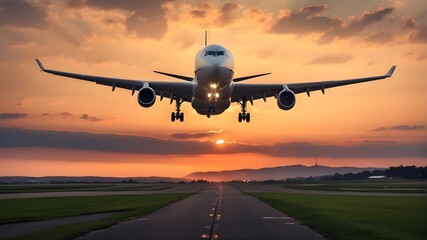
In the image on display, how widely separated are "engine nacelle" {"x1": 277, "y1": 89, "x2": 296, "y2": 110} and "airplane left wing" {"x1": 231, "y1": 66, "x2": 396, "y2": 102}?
0.99 m

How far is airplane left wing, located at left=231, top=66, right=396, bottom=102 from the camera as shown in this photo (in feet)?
157

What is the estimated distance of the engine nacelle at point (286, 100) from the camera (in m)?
46.1

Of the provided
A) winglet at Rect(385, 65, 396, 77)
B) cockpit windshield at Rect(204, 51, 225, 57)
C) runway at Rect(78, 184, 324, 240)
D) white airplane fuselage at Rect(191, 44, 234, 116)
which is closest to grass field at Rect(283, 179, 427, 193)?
winglet at Rect(385, 65, 396, 77)

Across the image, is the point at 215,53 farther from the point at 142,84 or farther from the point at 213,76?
the point at 142,84

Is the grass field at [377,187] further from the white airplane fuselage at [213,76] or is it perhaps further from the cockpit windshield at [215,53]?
the cockpit windshield at [215,53]

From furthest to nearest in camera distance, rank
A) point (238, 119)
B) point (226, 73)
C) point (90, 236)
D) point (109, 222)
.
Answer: point (238, 119) < point (226, 73) < point (109, 222) < point (90, 236)

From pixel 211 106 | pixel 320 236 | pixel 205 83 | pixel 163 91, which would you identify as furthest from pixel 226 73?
pixel 320 236

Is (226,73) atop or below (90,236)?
atop

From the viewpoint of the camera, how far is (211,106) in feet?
150

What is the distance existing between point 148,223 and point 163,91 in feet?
57.6

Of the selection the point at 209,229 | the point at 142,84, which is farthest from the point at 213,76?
the point at 209,229

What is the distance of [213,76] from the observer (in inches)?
1612

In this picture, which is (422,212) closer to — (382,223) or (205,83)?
(382,223)

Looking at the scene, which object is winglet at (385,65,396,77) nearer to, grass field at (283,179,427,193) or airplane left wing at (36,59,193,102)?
airplane left wing at (36,59,193,102)
